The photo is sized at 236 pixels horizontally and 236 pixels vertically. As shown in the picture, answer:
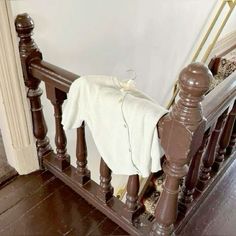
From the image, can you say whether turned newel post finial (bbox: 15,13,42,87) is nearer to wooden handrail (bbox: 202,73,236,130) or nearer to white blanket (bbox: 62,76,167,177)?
white blanket (bbox: 62,76,167,177)

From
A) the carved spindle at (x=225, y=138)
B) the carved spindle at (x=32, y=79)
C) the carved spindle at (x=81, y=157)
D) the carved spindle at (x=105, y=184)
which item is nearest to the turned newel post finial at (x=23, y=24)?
the carved spindle at (x=32, y=79)

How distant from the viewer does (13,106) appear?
1.38 meters

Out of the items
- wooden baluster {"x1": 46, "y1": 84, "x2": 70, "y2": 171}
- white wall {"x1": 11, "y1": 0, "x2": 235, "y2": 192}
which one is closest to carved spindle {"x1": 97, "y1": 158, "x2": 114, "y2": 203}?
wooden baluster {"x1": 46, "y1": 84, "x2": 70, "y2": 171}

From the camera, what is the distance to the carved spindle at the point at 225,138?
4.86 feet

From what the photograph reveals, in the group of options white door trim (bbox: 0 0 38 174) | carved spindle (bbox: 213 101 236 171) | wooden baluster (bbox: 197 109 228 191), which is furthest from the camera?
carved spindle (bbox: 213 101 236 171)

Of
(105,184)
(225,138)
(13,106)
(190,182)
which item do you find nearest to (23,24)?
(13,106)

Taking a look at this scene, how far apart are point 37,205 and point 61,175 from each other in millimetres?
175

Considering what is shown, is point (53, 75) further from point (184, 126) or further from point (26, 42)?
point (184, 126)

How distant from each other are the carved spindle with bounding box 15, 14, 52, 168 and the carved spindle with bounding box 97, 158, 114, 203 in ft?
1.30

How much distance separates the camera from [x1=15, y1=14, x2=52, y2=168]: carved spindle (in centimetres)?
124

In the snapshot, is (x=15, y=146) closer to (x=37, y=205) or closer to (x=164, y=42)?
(x=37, y=205)

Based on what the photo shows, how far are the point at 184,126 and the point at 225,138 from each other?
2.37 feet

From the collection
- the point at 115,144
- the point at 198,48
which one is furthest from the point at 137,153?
the point at 198,48

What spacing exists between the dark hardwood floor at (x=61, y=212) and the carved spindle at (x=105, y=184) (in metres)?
0.09
